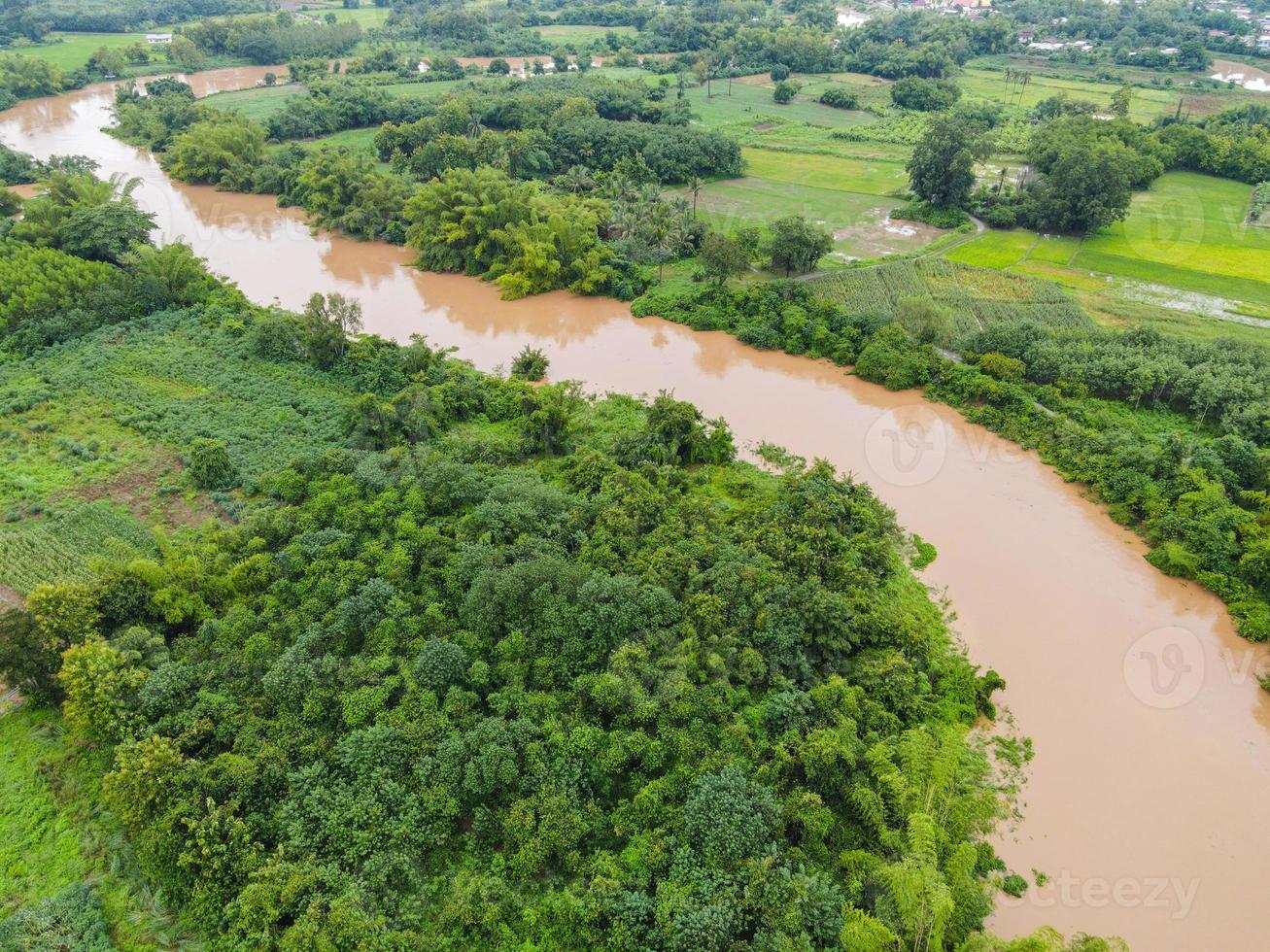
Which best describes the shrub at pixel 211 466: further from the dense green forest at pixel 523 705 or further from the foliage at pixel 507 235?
the foliage at pixel 507 235

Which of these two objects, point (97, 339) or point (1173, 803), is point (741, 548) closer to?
point (1173, 803)

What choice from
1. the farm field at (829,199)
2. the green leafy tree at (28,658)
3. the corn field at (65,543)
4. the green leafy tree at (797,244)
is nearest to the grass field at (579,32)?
the farm field at (829,199)

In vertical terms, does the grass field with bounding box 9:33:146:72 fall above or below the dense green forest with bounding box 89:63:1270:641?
above

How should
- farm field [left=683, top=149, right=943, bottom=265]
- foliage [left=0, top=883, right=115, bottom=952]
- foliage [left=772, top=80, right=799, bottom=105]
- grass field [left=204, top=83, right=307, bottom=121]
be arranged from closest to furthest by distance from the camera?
foliage [left=0, top=883, right=115, bottom=952] → farm field [left=683, top=149, right=943, bottom=265] → grass field [left=204, top=83, right=307, bottom=121] → foliage [left=772, top=80, right=799, bottom=105]

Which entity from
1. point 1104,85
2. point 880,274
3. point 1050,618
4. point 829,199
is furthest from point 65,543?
point 1104,85

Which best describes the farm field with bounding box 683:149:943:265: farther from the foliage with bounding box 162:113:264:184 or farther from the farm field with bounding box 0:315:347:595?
the foliage with bounding box 162:113:264:184

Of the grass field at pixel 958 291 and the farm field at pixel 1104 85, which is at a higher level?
the farm field at pixel 1104 85

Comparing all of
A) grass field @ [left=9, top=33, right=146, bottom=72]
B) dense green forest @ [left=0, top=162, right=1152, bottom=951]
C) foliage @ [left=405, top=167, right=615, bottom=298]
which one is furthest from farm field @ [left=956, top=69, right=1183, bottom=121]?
grass field @ [left=9, top=33, right=146, bottom=72]

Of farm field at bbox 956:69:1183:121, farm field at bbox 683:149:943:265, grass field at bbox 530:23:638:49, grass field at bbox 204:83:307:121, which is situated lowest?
farm field at bbox 683:149:943:265

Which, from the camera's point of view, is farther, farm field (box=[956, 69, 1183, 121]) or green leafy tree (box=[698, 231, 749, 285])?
farm field (box=[956, 69, 1183, 121])
